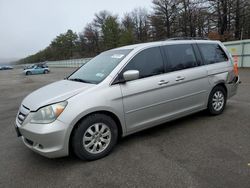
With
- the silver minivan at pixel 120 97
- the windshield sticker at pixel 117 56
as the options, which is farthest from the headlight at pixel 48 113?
the windshield sticker at pixel 117 56

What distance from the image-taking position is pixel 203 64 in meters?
4.29

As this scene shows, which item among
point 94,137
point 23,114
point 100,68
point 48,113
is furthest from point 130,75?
point 23,114

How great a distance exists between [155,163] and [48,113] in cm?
163

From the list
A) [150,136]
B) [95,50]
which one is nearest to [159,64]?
[150,136]

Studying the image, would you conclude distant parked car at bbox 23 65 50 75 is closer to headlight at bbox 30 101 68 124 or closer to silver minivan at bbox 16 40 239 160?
silver minivan at bbox 16 40 239 160

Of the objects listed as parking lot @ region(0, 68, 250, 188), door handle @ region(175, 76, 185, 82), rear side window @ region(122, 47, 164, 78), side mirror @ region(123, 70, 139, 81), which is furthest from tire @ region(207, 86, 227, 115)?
side mirror @ region(123, 70, 139, 81)

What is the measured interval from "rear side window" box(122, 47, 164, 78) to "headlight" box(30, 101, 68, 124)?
3.75 feet

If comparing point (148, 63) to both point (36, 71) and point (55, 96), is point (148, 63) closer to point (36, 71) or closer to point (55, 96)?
point (55, 96)

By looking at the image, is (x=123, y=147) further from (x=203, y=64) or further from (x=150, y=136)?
(x=203, y=64)

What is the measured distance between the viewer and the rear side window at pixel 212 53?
4395mm

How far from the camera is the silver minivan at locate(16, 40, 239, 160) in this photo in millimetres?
2803

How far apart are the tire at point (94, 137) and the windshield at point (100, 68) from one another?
0.64m

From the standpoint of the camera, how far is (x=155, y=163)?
2891mm

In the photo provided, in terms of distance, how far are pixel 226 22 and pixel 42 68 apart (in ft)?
89.4
